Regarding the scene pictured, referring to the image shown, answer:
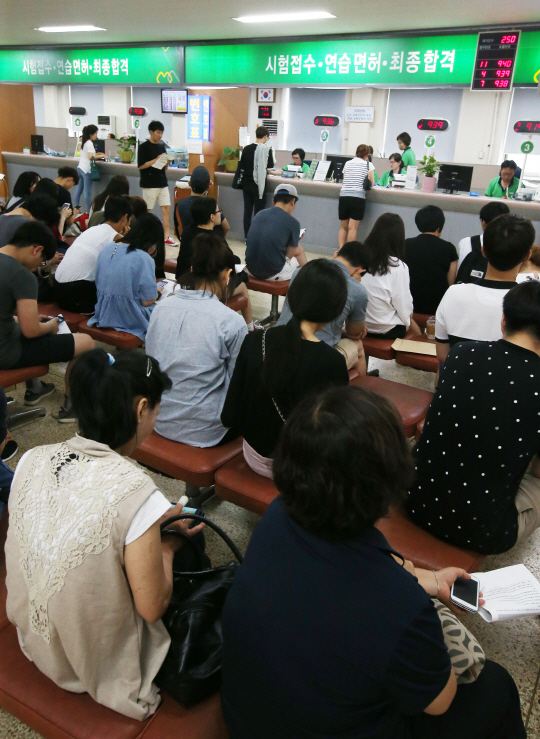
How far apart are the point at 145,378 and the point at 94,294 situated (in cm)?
223

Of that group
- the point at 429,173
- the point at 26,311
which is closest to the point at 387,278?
the point at 26,311

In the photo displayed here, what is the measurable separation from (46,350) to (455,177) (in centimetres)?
543

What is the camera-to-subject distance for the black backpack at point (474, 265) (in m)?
3.18

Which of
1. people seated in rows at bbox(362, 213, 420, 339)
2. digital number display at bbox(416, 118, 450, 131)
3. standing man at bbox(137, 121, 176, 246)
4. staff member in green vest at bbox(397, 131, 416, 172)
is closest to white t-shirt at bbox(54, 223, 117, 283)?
people seated in rows at bbox(362, 213, 420, 339)

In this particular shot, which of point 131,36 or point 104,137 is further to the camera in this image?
point 104,137

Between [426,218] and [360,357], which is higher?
[426,218]

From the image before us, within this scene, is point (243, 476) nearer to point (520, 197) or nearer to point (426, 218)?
point (426, 218)

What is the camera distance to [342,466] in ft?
2.84

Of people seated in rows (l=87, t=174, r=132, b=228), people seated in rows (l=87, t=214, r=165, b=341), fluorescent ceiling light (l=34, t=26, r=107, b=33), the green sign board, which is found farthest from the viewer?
the green sign board

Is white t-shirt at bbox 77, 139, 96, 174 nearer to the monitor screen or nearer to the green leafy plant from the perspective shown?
Answer: the monitor screen

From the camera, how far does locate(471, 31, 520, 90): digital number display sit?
6.69 meters

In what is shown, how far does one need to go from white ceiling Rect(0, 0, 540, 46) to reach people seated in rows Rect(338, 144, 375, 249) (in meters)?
1.63

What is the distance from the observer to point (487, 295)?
7.59 ft

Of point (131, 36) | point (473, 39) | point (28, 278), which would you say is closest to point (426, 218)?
point (28, 278)
